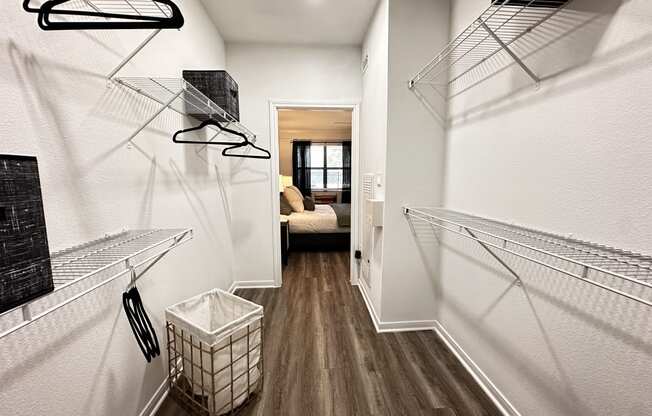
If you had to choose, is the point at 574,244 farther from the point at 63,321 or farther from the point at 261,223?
the point at 261,223

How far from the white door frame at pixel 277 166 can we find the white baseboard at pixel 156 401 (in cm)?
156

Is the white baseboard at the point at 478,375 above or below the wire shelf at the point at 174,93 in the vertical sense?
below

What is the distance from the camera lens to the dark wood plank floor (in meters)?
1.51

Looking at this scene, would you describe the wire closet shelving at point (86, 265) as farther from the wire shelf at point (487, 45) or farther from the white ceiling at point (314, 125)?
the white ceiling at point (314, 125)

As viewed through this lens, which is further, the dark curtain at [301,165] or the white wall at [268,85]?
the dark curtain at [301,165]

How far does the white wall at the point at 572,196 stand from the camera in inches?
34.5

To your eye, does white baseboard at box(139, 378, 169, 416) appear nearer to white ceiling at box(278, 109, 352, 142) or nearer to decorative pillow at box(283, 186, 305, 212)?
decorative pillow at box(283, 186, 305, 212)

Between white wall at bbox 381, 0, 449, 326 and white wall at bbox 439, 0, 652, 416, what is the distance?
0.37 meters

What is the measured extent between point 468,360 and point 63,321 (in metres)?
2.09

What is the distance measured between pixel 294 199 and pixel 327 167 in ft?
→ 10.0

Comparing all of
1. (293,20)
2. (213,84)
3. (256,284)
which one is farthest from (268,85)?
(256,284)

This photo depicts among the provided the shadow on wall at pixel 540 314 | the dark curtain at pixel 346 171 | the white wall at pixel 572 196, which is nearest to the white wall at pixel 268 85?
the white wall at pixel 572 196

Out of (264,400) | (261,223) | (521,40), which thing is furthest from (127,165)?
(521,40)

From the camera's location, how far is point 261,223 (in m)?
3.01
